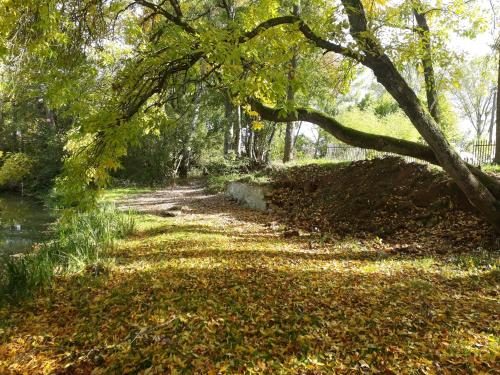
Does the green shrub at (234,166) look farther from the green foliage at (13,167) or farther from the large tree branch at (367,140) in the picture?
the green foliage at (13,167)

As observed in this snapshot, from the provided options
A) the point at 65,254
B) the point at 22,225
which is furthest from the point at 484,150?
the point at 22,225

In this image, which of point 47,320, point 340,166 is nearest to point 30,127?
point 340,166

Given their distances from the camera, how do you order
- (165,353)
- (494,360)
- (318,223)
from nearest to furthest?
(494,360) < (165,353) < (318,223)

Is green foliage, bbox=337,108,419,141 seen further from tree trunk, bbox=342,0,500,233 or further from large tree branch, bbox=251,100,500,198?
tree trunk, bbox=342,0,500,233

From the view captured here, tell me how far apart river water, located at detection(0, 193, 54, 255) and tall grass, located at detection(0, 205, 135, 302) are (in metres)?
1.81

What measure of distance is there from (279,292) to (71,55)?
469cm

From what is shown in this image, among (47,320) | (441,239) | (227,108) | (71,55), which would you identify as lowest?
(47,320)

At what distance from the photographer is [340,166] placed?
1116 cm

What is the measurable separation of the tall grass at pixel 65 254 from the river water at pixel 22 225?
181cm

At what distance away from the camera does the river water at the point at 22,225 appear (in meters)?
8.78

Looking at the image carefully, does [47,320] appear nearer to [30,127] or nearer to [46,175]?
[46,175]

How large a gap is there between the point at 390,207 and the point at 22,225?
11286 millimetres

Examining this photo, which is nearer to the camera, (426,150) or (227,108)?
(426,150)

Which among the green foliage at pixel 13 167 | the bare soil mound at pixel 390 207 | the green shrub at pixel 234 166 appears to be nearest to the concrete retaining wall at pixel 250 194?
the bare soil mound at pixel 390 207
